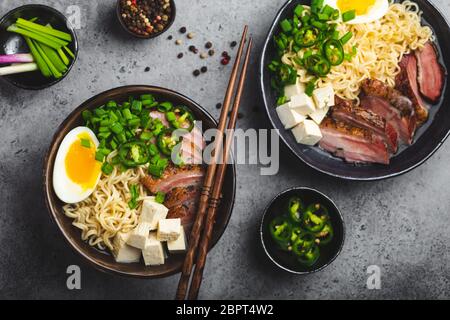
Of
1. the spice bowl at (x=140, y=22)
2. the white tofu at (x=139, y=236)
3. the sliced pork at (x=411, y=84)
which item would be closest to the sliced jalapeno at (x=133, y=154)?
the white tofu at (x=139, y=236)

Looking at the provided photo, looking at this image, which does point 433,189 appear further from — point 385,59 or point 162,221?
point 162,221

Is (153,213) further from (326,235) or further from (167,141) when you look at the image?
(326,235)

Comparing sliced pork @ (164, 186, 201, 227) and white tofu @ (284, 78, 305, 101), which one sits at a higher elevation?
white tofu @ (284, 78, 305, 101)

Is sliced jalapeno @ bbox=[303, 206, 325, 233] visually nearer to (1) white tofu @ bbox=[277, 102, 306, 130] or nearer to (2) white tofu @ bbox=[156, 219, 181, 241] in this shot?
(1) white tofu @ bbox=[277, 102, 306, 130]

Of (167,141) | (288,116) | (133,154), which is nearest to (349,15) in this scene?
(288,116)

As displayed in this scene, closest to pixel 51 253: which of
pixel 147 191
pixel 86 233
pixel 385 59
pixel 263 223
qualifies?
pixel 86 233

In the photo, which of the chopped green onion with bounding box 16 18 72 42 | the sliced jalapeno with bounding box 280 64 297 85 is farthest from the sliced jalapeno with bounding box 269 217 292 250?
the chopped green onion with bounding box 16 18 72 42

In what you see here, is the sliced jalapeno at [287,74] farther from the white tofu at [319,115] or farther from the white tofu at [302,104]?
the white tofu at [319,115]
